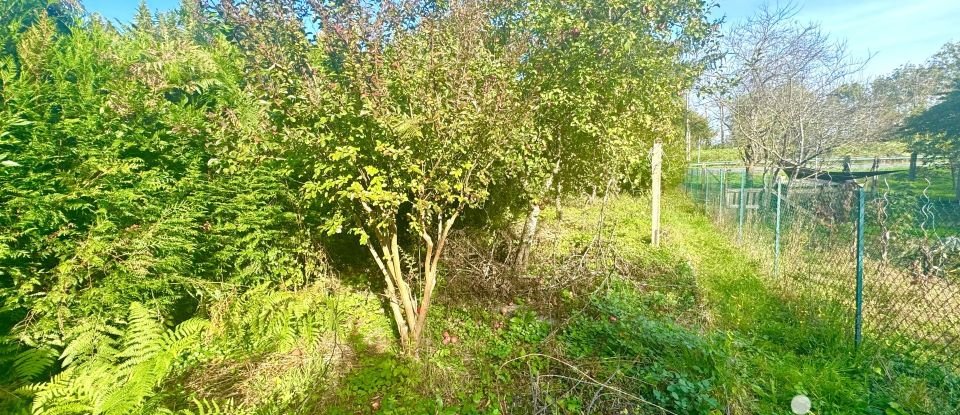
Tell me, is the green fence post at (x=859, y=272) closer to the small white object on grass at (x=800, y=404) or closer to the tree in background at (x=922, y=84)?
the small white object on grass at (x=800, y=404)

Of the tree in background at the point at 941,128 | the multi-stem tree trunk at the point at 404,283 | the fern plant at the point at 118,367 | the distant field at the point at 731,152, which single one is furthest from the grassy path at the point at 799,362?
the distant field at the point at 731,152

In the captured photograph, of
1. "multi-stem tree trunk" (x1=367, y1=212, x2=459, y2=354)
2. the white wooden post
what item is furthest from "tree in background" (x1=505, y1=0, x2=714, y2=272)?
"multi-stem tree trunk" (x1=367, y1=212, x2=459, y2=354)

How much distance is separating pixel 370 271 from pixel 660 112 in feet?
14.3

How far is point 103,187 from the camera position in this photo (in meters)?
2.74

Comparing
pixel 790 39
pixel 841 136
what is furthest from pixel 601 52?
pixel 841 136

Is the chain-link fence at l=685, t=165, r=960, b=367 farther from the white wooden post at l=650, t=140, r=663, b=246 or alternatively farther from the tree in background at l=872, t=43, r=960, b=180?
the tree in background at l=872, t=43, r=960, b=180

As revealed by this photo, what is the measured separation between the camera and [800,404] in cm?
245

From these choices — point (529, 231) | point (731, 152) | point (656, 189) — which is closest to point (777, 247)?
point (656, 189)

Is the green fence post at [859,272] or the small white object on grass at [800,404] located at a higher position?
the green fence post at [859,272]

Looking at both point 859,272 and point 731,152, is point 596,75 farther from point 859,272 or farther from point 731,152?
point 731,152

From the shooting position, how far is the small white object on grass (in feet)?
7.87

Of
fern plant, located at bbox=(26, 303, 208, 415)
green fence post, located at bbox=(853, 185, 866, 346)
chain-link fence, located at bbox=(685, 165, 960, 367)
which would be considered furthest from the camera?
green fence post, located at bbox=(853, 185, 866, 346)

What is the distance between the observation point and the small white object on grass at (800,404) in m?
2.40

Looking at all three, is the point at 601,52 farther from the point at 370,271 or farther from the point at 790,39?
the point at 790,39
